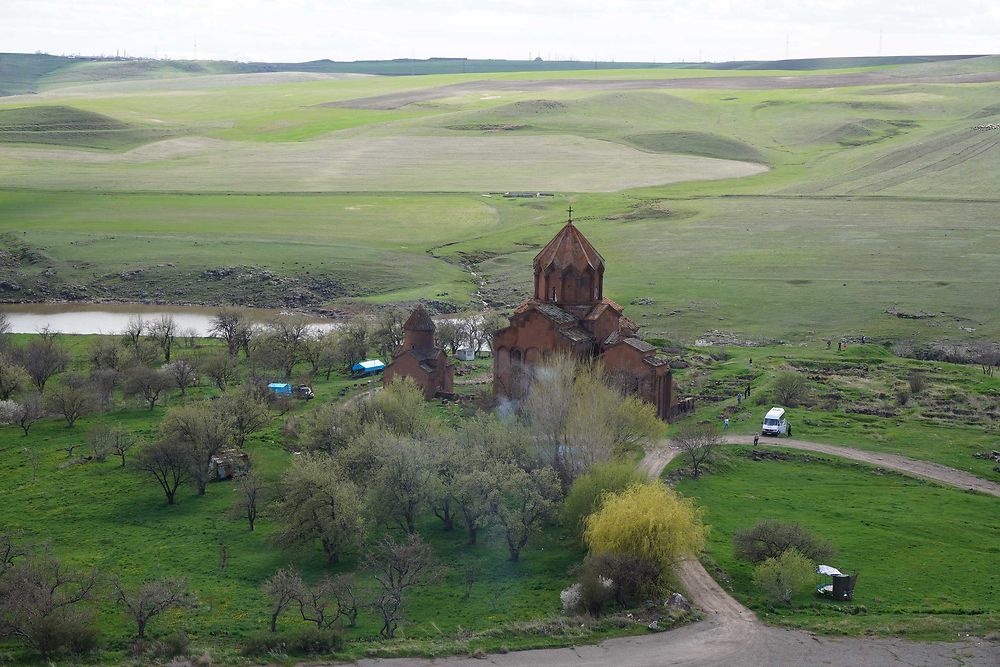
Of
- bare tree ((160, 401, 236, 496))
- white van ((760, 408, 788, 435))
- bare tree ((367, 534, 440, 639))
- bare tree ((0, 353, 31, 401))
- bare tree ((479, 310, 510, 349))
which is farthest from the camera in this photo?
bare tree ((479, 310, 510, 349))

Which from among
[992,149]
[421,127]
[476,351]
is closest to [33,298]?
[476,351]

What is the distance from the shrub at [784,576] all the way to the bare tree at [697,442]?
1040 cm

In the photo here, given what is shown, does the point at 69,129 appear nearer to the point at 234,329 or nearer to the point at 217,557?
the point at 234,329

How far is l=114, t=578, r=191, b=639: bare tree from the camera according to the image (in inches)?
1191

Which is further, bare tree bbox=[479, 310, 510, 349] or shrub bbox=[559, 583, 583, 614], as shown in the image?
bare tree bbox=[479, 310, 510, 349]

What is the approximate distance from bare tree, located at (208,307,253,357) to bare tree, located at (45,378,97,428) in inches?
443

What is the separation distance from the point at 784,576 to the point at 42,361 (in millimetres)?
39374

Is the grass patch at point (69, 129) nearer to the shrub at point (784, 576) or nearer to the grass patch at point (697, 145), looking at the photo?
the grass patch at point (697, 145)

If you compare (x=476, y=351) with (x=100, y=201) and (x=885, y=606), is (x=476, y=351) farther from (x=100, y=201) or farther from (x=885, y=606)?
(x=100, y=201)

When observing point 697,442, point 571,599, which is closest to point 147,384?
point 697,442

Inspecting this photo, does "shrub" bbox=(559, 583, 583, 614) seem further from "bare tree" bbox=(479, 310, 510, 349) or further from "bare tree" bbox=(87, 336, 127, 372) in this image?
"bare tree" bbox=(87, 336, 127, 372)

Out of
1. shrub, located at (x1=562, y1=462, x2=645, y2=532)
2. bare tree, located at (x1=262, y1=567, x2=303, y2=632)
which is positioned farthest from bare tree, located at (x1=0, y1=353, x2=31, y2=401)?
shrub, located at (x1=562, y1=462, x2=645, y2=532)

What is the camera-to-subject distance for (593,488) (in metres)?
36.2

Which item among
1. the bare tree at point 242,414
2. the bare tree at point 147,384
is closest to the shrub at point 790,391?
the bare tree at point 242,414
